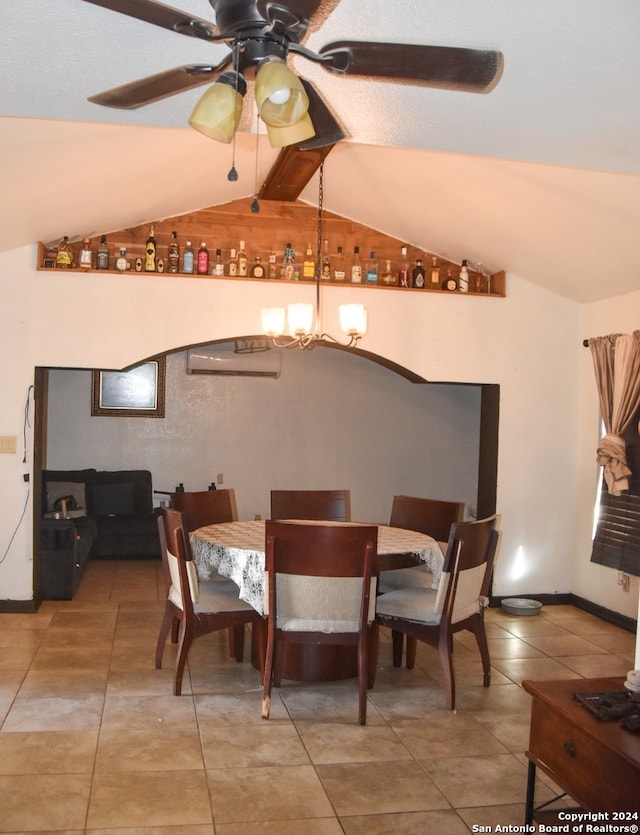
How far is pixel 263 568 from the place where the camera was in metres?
3.73

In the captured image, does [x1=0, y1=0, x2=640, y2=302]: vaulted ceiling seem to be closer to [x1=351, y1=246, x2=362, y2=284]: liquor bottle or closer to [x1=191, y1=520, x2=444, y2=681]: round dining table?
[x1=351, y1=246, x2=362, y2=284]: liquor bottle

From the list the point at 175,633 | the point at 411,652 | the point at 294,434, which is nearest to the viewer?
the point at 411,652

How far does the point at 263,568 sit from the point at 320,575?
0.34 m

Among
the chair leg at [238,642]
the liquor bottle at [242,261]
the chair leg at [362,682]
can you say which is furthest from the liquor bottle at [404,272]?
the chair leg at [362,682]

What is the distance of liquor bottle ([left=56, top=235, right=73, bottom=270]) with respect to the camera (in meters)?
5.22

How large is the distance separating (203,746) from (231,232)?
3535 mm

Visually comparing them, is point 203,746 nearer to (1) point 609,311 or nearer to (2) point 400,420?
(1) point 609,311

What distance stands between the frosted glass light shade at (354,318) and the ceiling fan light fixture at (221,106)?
7.62 feet

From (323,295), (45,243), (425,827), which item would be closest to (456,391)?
(323,295)

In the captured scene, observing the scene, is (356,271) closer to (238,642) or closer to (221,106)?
(238,642)

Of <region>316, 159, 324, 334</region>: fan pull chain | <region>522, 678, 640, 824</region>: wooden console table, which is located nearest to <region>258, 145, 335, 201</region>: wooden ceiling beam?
<region>316, 159, 324, 334</region>: fan pull chain

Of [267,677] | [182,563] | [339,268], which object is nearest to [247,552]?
[182,563]

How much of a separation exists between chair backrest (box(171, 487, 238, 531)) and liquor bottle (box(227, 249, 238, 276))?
156cm

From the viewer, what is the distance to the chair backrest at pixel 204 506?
470 centimetres
